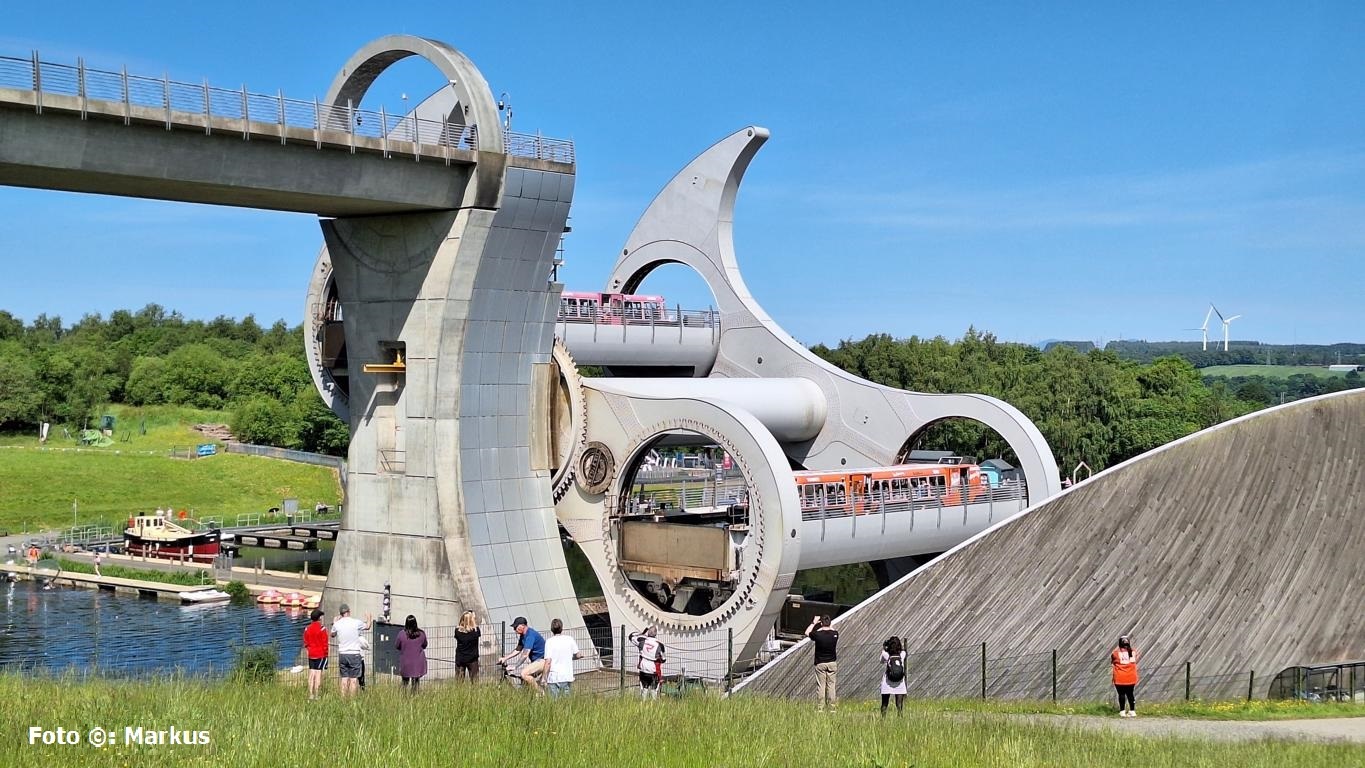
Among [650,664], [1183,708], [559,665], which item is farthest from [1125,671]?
[559,665]

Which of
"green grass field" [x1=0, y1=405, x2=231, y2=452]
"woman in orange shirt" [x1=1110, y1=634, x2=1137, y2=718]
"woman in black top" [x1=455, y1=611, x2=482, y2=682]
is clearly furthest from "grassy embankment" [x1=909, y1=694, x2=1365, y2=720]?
"green grass field" [x1=0, y1=405, x2=231, y2=452]

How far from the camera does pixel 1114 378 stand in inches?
2638

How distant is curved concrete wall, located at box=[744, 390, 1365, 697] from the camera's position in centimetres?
2178

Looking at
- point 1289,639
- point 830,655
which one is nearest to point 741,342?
point 1289,639

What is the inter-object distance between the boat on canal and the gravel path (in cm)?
4098

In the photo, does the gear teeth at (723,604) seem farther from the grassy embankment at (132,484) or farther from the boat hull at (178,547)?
the grassy embankment at (132,484)

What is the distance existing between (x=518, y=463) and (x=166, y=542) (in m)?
28.6

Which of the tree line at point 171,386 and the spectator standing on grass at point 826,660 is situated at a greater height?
the tree line at point 171,386

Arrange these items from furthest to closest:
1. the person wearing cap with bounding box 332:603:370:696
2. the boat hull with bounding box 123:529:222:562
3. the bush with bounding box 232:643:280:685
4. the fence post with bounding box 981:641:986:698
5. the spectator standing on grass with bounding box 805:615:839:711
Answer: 1. the boat hull with bounding box 123:529:222:562
2. the fence post with bounding box 981:641:986:698
3. the spectator standing on grass with bounding box 805:615:839:711
4. the bush with bounding box 232:643:280:685
5. the person wearing cap with bounding box 332:603:370:696

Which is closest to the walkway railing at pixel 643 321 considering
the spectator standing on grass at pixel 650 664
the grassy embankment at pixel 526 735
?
the spectator standing on grass at pixel 650 664

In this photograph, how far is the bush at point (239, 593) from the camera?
44375mm

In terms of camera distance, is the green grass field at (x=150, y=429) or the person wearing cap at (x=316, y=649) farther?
the green grass field at (x=150, y=429)

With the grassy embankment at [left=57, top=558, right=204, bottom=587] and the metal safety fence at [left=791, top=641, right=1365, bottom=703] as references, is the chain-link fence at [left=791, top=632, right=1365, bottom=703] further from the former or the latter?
the grassy embankment at [left=57, top=558, right=204, bottom=587]

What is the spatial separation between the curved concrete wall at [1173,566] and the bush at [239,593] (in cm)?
2737
